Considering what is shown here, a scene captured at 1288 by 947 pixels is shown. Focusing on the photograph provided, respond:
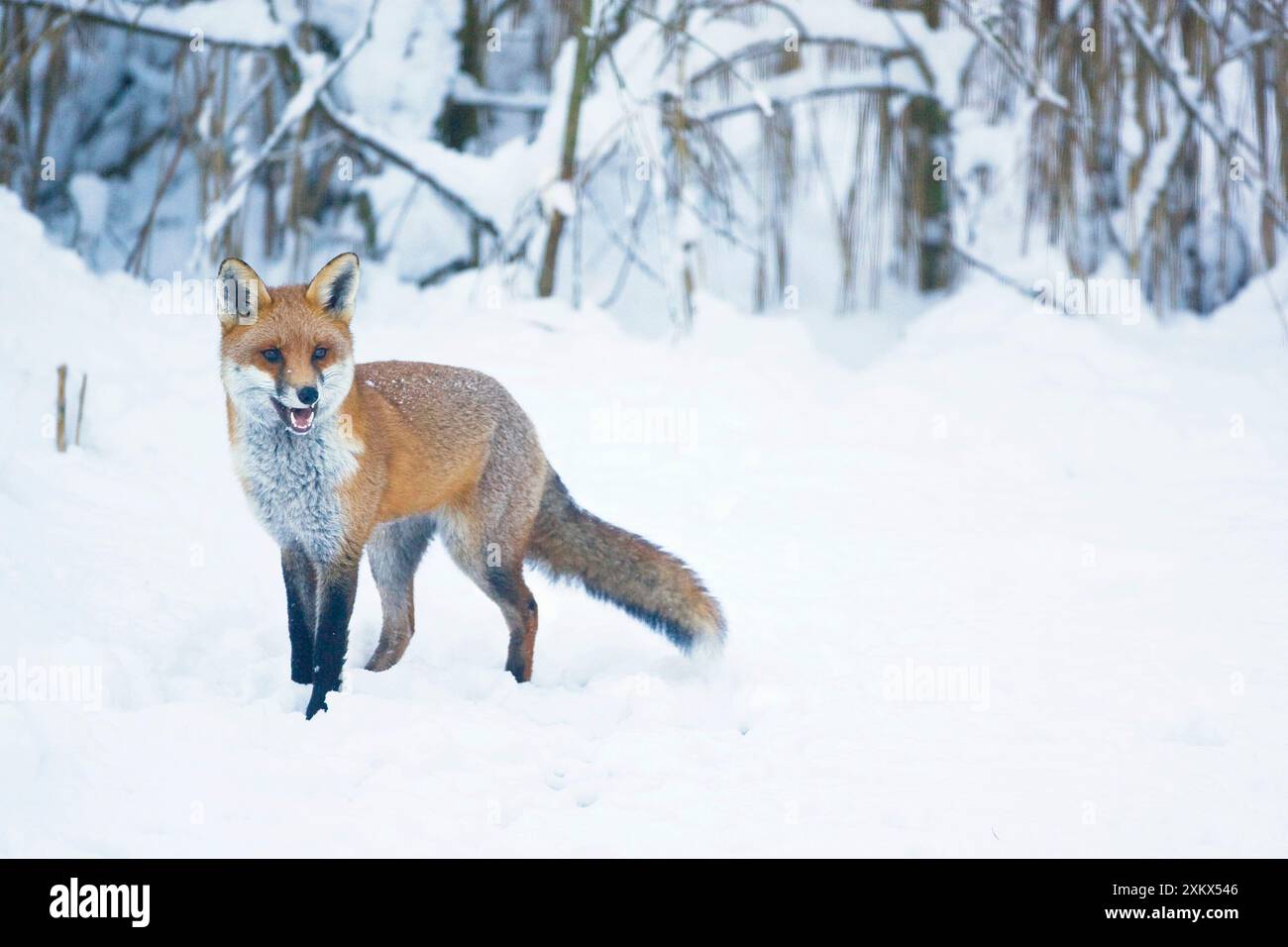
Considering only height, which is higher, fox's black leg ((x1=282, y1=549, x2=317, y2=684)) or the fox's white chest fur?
the fox's white chest fur

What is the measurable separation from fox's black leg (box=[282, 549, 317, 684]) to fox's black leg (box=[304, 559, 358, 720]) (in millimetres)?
48

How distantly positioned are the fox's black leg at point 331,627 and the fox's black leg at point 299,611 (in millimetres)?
48

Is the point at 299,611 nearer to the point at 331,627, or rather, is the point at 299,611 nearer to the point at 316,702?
the point at 331,627

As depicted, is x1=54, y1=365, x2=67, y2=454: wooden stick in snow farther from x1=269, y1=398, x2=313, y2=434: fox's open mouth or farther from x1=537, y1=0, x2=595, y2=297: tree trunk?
x1=537, y1=0, x2=595, y2=297: tree trunk

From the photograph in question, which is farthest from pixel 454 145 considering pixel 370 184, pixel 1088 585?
pixel 1088 585

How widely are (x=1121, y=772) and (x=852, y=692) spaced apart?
970 mm

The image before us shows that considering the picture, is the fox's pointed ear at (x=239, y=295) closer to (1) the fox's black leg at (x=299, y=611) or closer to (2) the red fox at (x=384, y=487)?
(2) the red fox at (x=384, y=487)

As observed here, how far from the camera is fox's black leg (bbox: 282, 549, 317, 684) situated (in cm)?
422

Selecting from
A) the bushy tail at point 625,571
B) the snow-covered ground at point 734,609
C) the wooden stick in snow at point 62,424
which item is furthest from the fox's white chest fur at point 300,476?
the wooden stick in snow at point 62,424

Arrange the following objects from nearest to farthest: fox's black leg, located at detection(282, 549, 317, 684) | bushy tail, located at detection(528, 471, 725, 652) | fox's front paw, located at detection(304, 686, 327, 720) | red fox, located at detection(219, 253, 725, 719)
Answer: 1. red fox, located at detection(219, 253, 725, 719)
2. fox's front paw, located at detection(304, 686, 327, 720)
3. fox's black leg, located at detection(282, 549, 317, 684)
4. bushy tail, located at detection(528, 471, 725, 652)

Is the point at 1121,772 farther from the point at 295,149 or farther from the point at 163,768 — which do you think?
the point at 295,149

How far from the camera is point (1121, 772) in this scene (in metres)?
3.69

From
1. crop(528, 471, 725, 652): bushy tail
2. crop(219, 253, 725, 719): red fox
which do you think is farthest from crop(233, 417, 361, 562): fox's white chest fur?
crop(528, 471, 725, 652): bushy tail

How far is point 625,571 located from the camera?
4.77m
